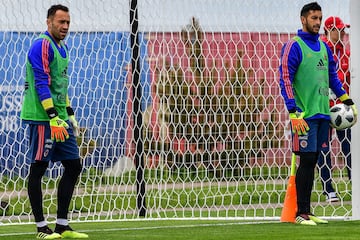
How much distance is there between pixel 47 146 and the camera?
7.38 m

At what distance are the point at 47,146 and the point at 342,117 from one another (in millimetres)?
2383

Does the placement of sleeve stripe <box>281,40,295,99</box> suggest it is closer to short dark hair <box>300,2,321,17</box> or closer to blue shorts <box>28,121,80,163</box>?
short dark hair <box>300,2,321,17</box>

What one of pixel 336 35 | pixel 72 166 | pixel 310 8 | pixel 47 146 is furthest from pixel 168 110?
pixel 47 146

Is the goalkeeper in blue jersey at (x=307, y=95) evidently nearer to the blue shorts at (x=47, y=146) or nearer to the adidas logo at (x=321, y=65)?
the adidas logo at (x=321, y=65)

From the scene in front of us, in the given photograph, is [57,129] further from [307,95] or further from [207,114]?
[207,114]

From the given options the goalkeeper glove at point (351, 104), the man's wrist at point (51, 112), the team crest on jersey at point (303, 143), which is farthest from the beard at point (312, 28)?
the man's wrist at point (51, 112)

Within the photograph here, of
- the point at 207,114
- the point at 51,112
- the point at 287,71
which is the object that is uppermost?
the point at 287,71

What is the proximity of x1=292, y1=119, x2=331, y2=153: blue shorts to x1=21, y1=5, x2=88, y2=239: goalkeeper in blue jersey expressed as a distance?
68.0 inches

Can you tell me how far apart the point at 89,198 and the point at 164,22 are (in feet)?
6.38

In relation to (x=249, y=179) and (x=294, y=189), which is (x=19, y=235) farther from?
(x=249, y=179)

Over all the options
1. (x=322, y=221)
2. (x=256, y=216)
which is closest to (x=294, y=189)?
(x=322, y=221)

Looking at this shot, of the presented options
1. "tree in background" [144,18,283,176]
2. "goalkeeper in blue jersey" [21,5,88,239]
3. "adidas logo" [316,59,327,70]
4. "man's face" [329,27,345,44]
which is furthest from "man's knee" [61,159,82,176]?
"man's face" [329,27,345,44]

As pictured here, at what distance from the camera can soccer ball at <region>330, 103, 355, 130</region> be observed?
322 inches

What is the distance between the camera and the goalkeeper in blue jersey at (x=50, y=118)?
7316mm
